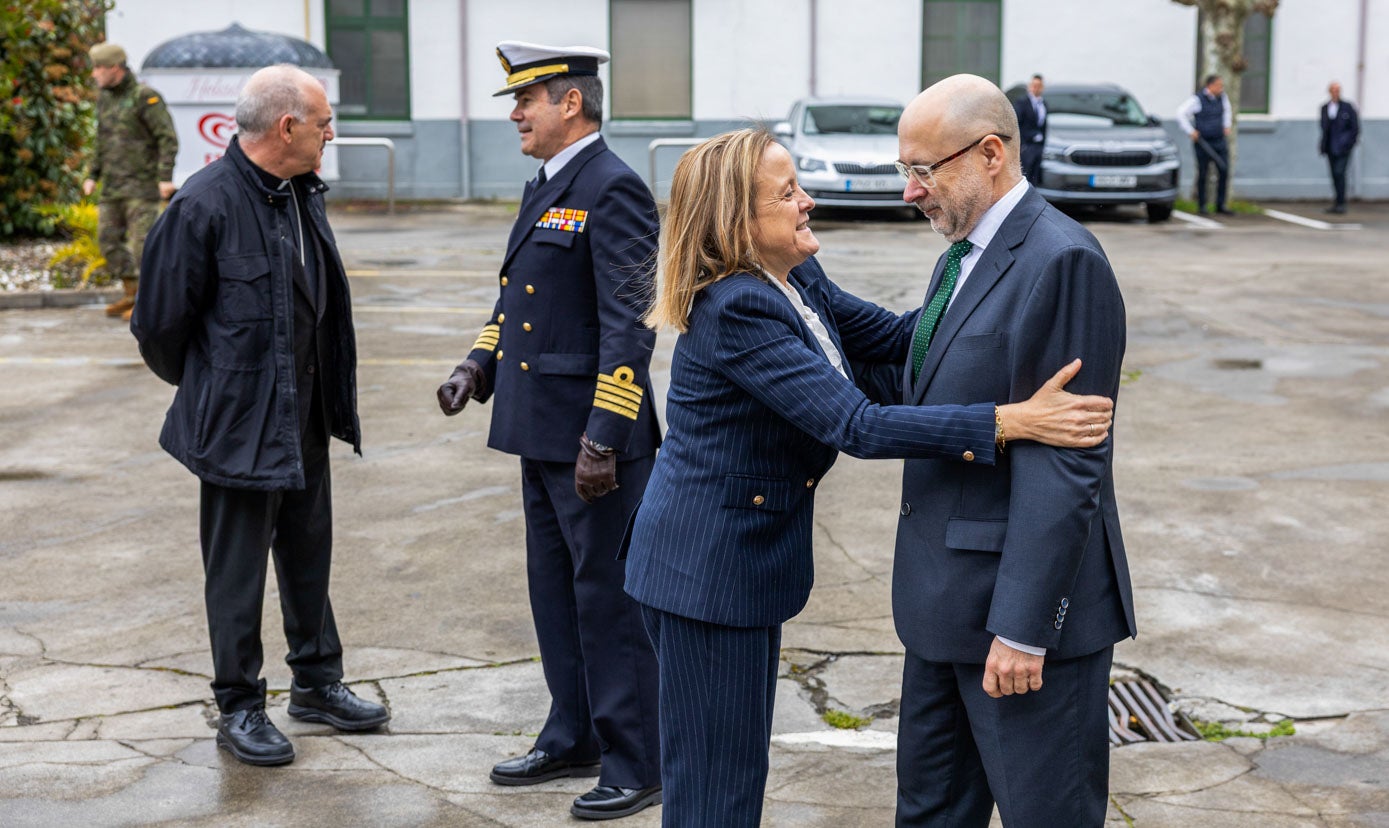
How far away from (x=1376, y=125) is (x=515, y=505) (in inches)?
823

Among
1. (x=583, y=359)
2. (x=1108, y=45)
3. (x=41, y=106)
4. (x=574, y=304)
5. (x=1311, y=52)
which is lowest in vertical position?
(x=583, y=359)

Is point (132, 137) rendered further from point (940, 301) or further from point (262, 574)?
point (940, 301)

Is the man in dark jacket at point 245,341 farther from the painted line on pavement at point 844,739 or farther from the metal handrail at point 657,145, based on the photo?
the metal handrail at point 657,145

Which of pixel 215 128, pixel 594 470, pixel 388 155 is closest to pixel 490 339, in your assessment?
pixel 594 470

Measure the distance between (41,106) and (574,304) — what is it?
1410 centimetres

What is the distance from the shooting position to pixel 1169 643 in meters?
5.48

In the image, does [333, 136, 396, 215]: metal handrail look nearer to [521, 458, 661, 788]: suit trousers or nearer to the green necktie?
[521, 458, 661, 788]: suit trousers

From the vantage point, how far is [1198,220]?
68.6ft

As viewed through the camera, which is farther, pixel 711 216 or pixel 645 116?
pixel 645 116

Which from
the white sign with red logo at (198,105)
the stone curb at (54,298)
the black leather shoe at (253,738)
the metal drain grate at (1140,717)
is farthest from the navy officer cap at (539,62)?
the white sign with red logo at (198,105)

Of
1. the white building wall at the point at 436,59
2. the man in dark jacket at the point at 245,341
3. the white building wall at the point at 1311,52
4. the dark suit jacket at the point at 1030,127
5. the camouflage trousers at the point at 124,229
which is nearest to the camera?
the man in dark jacket at the point at 245,341

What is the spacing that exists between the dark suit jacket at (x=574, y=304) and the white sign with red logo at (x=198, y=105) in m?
14.5

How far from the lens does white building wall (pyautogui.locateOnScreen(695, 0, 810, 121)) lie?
78.8 ft

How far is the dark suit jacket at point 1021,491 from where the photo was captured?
9.12 feet
